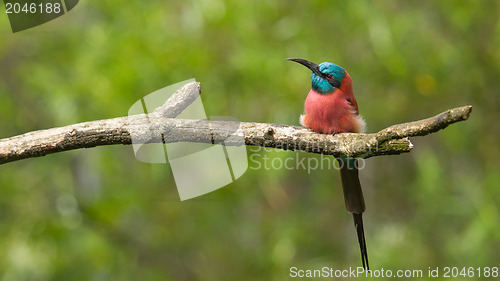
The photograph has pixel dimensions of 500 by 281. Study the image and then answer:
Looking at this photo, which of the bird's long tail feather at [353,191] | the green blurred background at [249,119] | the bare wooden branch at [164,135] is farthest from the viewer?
the green blurred background at [249,119]

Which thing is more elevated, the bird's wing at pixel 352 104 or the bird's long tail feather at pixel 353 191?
the bird's wing at pixel 352 104

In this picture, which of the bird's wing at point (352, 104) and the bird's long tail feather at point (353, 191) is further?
the bird's wing at point (352, 104)

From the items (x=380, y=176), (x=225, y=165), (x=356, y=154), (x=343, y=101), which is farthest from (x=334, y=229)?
(x=356, y=154)

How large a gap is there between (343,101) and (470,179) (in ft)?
A: 7.63

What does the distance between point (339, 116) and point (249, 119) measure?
2.09 metres

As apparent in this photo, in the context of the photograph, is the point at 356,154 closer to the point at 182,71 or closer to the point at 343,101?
the point at 343,101

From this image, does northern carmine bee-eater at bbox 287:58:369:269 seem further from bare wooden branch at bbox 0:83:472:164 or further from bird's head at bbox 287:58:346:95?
bare wooden branch at bbox 0:83:472:164

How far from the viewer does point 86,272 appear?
4789mm

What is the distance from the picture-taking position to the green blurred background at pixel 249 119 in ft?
13.9

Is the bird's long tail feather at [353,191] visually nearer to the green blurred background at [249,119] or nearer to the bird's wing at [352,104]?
the bird's wing at [352,104]

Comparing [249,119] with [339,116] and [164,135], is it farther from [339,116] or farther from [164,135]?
[164,135]

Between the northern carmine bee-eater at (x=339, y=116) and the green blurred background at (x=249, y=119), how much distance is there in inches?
50.5

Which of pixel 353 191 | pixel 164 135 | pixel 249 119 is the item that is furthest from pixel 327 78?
pixel 249 119

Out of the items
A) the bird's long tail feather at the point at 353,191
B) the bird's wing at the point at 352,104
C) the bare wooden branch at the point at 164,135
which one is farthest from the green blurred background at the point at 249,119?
the bare wooden branch at the point at 164,135
